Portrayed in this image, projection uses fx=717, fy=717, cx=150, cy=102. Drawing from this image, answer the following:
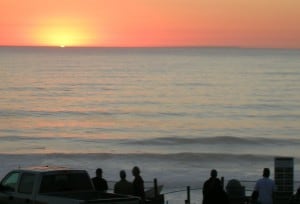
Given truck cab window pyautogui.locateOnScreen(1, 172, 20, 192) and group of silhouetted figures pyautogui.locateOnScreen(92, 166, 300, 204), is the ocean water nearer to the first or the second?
group of silhouetted figures pyautogui.locateOnScreen(92, 166, 300, 204)

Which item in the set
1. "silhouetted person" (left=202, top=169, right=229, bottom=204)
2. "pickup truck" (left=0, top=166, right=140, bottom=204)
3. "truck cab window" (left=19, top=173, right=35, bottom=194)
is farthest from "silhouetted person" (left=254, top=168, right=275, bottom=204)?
"truck cab window" (left=19, top=173, right=35, bottom=194)

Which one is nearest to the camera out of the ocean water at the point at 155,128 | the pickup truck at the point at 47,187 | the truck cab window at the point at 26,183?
the pickup truck at the point at 47,187

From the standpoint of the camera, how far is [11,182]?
1458 cm

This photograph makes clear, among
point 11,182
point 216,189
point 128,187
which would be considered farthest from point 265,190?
point 11,182

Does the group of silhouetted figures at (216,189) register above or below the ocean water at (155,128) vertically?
below

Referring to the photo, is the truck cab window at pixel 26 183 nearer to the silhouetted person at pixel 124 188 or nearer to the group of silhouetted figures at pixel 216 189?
the group of silhouetted figures at pixel 216 189

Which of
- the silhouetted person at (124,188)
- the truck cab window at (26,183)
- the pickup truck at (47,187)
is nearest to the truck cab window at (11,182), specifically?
the pickup truck at (47,187)

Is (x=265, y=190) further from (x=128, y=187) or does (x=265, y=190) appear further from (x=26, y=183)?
(x=26, y=183)

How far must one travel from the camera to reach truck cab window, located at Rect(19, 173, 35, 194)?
14000 millimetres

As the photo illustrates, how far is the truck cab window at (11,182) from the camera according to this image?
14430mm

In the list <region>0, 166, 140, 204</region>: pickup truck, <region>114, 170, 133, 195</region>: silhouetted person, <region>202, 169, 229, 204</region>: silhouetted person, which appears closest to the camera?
<region>0, 166, 140, 204</region>: pickup truck

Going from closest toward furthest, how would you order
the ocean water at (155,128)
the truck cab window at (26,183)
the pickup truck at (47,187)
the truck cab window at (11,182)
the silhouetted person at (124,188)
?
the pickup truck at (47,187)
the truck cab window at (26,183)
the truck cab window at (11,182)
the silhouetted person at (124,188)
the ocean water at (155,128)

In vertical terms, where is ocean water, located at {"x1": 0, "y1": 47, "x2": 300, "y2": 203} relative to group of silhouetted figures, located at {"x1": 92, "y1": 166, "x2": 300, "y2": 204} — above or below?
above

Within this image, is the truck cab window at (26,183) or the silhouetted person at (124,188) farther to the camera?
the silhouetted person at (124,188)
